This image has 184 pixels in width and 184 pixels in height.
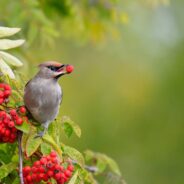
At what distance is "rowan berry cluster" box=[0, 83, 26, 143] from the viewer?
5852 millimetres

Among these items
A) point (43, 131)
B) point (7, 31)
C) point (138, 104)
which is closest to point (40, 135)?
point (43, 131)

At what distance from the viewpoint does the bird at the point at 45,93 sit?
6234mm

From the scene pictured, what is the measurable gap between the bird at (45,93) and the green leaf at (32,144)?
12cm

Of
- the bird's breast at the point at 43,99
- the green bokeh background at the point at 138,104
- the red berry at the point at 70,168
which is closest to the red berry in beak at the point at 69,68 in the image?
the bird's breast at the point at 43,99

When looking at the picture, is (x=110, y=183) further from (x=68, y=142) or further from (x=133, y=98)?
(x=133, y=98)

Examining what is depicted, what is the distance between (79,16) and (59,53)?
6.63 meters

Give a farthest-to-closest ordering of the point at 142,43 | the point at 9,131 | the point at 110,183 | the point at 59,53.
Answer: the point at 142,43 < the point at 59,53 < the point at 110,183 < the point at 9,131

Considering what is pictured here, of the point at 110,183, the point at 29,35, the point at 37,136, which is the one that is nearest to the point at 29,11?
the point at 29,35

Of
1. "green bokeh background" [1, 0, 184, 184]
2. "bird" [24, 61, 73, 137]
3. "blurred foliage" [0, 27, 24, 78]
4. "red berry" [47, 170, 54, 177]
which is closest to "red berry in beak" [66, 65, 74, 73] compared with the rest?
"bird" [24, 61, 73, 137]

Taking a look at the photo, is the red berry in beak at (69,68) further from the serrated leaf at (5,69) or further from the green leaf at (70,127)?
the serrated leaf at (5,69)

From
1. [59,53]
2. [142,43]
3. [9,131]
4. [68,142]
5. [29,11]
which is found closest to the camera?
[9,131]

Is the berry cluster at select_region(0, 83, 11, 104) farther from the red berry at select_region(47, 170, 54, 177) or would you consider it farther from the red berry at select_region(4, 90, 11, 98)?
the red berry at select_region(47, 170, 54, 177)

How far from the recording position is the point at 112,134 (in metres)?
16.1

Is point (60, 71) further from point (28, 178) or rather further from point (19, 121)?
point (28, 178)
